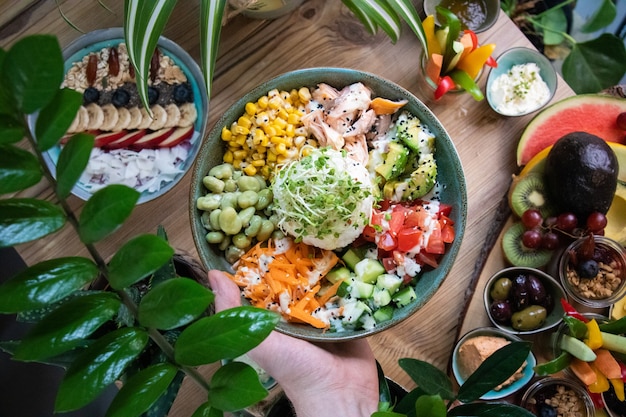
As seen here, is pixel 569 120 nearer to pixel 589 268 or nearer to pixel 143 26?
pixel 589 268

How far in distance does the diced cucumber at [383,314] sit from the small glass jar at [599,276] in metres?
0.52

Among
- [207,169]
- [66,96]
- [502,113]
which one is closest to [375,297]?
[207,169]

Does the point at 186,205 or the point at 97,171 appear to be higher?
the point at 97,171

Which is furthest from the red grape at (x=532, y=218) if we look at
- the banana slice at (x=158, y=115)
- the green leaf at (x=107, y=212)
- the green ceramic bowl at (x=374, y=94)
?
the green leaf at (x=107, y=212)

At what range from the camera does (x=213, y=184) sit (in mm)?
1413

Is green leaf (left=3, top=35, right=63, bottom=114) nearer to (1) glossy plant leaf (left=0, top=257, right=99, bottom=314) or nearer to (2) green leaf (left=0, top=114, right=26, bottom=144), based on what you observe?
(2) green leaf (left=0, top=114, right=26, bottom=144)

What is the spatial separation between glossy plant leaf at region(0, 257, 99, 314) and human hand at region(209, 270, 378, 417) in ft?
1.89

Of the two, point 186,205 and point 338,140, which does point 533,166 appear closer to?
point 338,140

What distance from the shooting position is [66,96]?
0.61 m

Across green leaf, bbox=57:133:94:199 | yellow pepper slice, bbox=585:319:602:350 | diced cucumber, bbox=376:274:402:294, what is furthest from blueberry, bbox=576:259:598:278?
green leaf, bbox=57:133:94:199

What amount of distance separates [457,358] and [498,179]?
20.6 inches

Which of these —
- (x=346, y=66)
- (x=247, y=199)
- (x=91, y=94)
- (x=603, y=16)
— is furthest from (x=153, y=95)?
(x=603, y=16)

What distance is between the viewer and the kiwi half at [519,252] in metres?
1.60

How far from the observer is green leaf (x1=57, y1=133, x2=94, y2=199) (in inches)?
23.5
